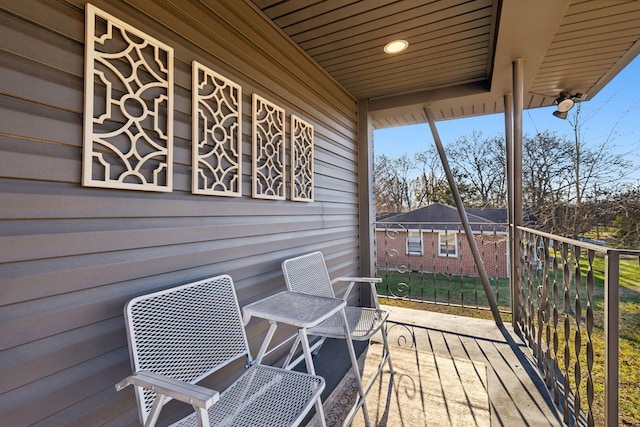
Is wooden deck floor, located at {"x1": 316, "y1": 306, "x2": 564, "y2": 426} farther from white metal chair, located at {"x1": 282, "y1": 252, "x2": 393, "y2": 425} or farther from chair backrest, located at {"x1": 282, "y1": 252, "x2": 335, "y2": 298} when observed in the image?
chair backrest, located at {"x1": 282, "y1": 252, "x2": 335, "y2": 298}

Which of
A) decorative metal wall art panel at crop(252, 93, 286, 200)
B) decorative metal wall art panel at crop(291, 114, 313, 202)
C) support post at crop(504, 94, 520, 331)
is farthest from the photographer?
support post at crop(504, 94, 520, 331)

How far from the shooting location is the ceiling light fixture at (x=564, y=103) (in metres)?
3.09

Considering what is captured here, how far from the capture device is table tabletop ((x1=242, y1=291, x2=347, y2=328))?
1.34 m

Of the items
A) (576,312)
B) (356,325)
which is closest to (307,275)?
(356,325)

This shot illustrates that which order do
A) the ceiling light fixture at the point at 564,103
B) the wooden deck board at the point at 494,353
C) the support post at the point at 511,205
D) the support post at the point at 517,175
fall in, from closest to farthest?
the wooden deck board at the point at 494,353
the support post at the point at 517,175
the support post at the point at 511,205
the ceiling light fixture at the point at 564,103

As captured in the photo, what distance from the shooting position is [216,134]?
1651 mm

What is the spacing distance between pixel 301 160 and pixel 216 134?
928mm

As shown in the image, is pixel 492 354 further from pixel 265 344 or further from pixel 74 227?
pixel 74 227

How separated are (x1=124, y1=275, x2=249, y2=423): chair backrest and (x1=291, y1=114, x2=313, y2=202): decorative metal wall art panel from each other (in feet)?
3.55

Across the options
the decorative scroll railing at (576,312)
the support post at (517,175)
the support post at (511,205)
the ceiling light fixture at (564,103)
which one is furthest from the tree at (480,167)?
the support post at (517,175)

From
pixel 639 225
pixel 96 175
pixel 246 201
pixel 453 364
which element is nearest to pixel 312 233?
pixel 246 201

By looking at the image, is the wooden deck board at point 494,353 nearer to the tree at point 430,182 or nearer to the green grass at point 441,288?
the green grass at point 441,288

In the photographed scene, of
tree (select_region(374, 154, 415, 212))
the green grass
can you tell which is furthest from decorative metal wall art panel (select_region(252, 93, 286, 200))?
tree (select_region(374, 154, 415, 212))

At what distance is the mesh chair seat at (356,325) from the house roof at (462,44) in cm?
211
